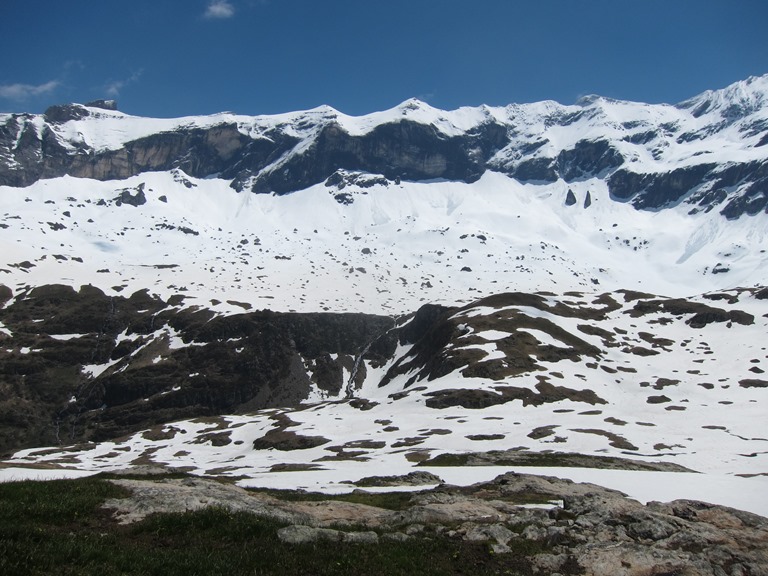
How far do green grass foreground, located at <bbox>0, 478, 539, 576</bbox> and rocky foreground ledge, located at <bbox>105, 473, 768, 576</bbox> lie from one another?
0.80 metres

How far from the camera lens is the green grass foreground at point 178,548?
12531 mm

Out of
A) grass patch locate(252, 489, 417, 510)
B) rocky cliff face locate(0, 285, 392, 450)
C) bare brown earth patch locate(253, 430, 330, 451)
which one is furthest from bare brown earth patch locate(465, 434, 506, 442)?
rocky cliff face locate(0, 285, 392, 450)

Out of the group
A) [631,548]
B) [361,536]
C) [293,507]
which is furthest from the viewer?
[293,507]

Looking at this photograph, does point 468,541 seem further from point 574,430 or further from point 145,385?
Result: point 145,385

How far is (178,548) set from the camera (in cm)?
1512

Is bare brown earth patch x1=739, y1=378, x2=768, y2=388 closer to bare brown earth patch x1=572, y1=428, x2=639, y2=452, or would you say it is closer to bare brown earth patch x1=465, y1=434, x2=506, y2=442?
bare brown earth patch x1=572, y1=428, x2=639, y2=452

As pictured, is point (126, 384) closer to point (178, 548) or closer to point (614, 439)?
point (614, 439)

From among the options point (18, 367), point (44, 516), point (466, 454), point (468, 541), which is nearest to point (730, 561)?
point (468, 541)

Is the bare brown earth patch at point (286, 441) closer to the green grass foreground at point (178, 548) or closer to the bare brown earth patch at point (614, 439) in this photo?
the bare brown earth patch at point (614, 439)

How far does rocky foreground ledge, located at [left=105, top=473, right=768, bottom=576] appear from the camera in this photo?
17797mm

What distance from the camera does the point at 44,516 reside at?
16.0m

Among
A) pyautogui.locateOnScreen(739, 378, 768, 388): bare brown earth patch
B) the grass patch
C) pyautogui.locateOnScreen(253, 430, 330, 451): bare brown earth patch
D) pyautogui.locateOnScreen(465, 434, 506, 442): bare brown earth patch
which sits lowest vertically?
pyautogui.locateOnScreen(253, 430, 330, 451): bare brown earth patch

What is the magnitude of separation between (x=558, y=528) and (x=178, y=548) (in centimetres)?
1364

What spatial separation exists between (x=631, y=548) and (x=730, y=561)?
3078 mm
